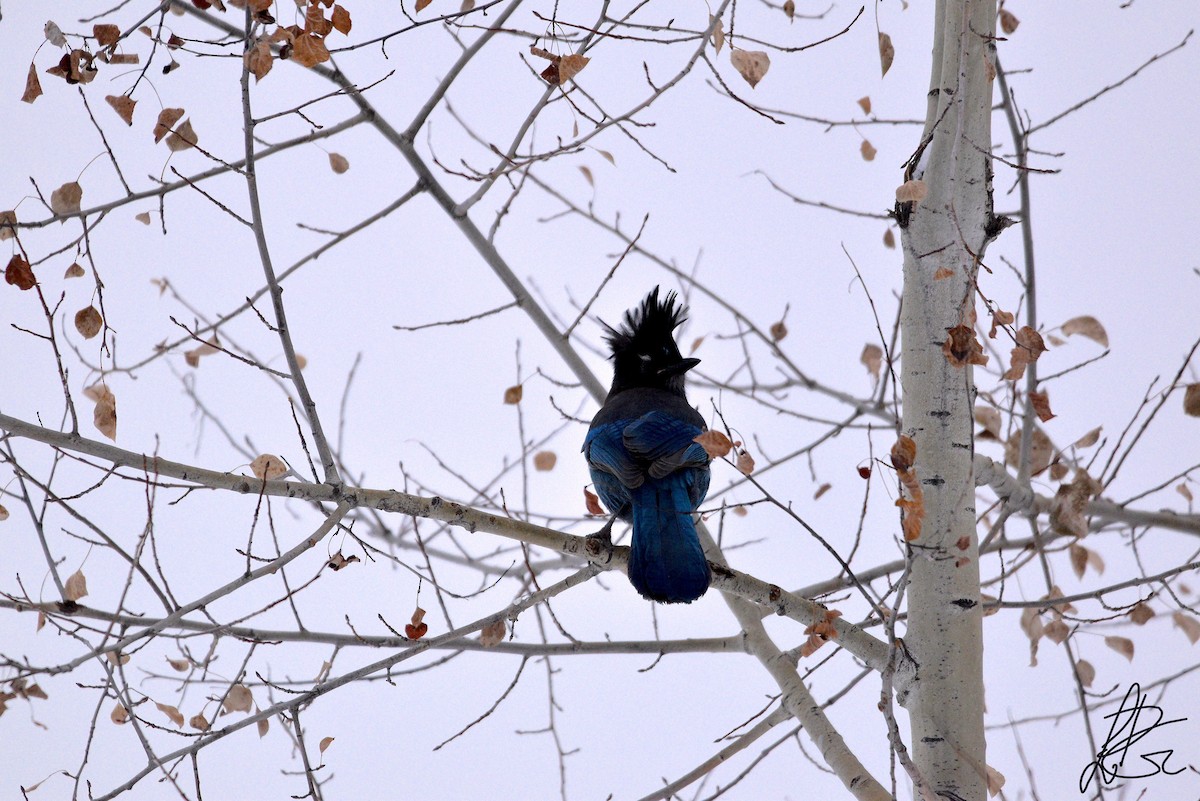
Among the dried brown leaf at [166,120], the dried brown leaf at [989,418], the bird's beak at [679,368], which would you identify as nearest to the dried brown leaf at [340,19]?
the dried brown leaf at [166,120]

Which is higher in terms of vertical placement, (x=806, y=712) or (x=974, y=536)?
(x=974, y=536)

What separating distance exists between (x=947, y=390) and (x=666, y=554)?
1011mm

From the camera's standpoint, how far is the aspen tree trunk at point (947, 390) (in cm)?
293

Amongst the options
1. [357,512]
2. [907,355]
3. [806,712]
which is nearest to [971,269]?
[907,355]

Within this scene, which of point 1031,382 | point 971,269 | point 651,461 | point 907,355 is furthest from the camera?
point 1031,382

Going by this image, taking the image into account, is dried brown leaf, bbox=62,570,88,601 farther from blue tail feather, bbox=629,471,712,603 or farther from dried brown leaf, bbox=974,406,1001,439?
dried brown leaf, bbox=974,406,1001,439

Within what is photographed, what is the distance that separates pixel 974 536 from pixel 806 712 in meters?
0.83

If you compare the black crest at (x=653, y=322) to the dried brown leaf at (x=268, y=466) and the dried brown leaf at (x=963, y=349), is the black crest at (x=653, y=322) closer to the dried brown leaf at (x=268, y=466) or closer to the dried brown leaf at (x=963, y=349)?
the dried brown leaf at (x=963, y=349)

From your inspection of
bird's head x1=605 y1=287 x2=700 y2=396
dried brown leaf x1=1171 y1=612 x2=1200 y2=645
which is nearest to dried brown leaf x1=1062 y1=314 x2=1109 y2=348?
dried brown leaf x1=1171 y1=612 x2=1200 y2=645

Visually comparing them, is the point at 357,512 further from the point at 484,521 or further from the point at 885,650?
the point at 885,650

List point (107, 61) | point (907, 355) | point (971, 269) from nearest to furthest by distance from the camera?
1. point (107, 61)
2. point (971, 269)
3. point (907, 355)

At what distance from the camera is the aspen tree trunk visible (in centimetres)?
293

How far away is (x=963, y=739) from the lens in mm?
2900

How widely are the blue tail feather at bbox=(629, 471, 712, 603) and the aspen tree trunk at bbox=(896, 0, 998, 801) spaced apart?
665mm
